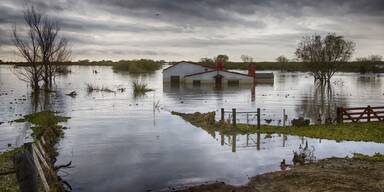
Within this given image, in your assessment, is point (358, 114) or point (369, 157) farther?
point (358, 114)

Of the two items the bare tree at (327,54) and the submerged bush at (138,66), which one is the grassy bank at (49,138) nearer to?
the bare tree at (327,54)

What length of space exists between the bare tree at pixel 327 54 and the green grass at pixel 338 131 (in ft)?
250

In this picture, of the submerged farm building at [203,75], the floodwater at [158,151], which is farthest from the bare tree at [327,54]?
the floodwater at [158,151]

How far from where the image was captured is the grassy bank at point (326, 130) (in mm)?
25219

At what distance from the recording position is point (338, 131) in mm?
26781

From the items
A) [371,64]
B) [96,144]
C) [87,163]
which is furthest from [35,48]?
[371,64]

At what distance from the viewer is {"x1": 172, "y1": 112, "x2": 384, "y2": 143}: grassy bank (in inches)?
993

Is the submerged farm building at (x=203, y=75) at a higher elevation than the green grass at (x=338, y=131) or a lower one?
higher

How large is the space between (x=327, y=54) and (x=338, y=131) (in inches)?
3189

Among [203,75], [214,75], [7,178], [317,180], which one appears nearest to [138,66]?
[203,75]

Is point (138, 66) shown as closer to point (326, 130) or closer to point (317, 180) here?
point (326, 130)

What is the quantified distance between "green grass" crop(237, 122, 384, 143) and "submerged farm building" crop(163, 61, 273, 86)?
6212cm

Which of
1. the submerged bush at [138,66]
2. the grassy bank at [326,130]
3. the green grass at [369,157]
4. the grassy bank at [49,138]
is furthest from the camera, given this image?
the submerged bush at [138,66]

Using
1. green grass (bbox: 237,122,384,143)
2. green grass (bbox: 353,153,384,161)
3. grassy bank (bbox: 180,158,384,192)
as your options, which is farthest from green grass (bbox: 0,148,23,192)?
green grass (bbox: 353,153,384,161)
